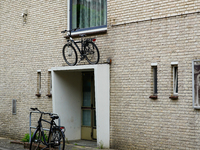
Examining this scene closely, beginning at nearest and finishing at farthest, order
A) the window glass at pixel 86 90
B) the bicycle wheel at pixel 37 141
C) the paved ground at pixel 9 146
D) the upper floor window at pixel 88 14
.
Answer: the bicycle wheel at pixel 37 141
the paved ground at pixel 9 146
the upper floor window at pixel 88 14
the window glass at pixel 86 90

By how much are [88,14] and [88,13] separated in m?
0.04

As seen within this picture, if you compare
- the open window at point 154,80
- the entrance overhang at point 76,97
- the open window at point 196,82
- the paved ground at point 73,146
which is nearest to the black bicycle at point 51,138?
the paved ground at point 73,146


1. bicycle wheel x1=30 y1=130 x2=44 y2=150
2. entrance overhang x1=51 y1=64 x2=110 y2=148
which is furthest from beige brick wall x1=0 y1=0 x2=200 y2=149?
bicycle wheel x1=30 y1=130 x2=44 y2=150

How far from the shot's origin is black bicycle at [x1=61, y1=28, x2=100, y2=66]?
11.5 m

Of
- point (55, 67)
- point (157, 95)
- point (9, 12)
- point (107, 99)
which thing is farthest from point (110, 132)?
point (9, 12)

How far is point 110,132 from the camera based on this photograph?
36.6 feet

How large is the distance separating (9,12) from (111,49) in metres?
5.94

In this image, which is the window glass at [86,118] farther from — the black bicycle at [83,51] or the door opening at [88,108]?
the black bicycle at [83,51]

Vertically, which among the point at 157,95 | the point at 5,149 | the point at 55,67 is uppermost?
the point at 55,67

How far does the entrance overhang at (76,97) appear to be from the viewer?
1107cm

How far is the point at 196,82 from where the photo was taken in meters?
9.01

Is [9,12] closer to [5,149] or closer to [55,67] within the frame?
[55,67]

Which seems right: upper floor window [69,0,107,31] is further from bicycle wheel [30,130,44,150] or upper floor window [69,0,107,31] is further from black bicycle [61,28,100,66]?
bicycle wheel [30,130,44,150]

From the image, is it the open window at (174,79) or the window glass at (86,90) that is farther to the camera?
the window glass at (86,90)
